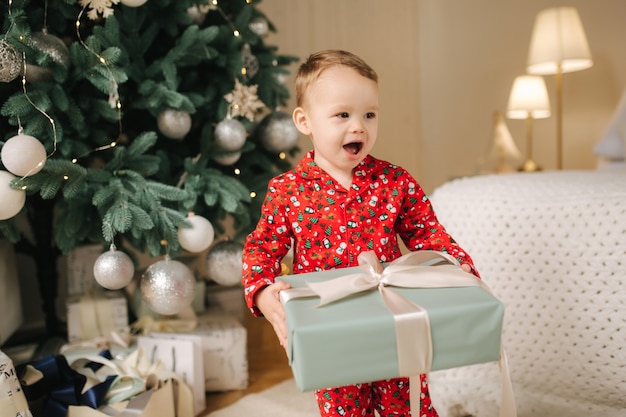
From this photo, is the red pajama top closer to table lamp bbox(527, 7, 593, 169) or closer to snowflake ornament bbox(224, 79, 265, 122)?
snowflake ornament bbox(224, 79, 265, 122)

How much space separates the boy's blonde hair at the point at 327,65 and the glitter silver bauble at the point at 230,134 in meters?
0.52

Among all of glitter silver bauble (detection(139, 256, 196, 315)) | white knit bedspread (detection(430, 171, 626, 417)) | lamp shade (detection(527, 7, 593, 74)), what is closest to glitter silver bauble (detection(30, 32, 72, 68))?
glitter silver bauble (detection(139, 256, 196, 315))

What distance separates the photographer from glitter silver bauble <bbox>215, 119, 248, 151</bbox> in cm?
148

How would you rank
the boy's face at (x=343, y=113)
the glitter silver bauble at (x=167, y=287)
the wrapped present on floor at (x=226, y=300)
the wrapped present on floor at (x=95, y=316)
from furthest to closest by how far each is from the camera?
the wrapped present on floor at (x=226, y=300)
the wrapped present on floor at (x=95, y=316)
the glitter silver bauble at (x=167, y=287)
the boy's face at (x=343, y=113)

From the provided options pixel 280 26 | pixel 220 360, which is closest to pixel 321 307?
pixel 220 360

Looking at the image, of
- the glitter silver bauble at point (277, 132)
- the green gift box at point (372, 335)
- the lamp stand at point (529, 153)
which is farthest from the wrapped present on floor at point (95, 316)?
the lamp stand at point (529, 153)

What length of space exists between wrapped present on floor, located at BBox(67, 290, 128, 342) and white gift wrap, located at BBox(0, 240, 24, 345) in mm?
166

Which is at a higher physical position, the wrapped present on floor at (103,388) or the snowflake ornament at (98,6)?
the snowflake ornament at (98,6)

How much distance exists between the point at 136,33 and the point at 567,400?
1447mm

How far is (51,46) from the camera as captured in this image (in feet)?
4.20

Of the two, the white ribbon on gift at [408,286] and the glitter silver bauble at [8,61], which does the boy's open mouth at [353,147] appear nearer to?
the white ribbon on gift at [408,286]

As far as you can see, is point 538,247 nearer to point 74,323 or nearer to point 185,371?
point 185,371

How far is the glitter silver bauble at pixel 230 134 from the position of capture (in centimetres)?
148

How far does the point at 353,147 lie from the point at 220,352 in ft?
2.91
